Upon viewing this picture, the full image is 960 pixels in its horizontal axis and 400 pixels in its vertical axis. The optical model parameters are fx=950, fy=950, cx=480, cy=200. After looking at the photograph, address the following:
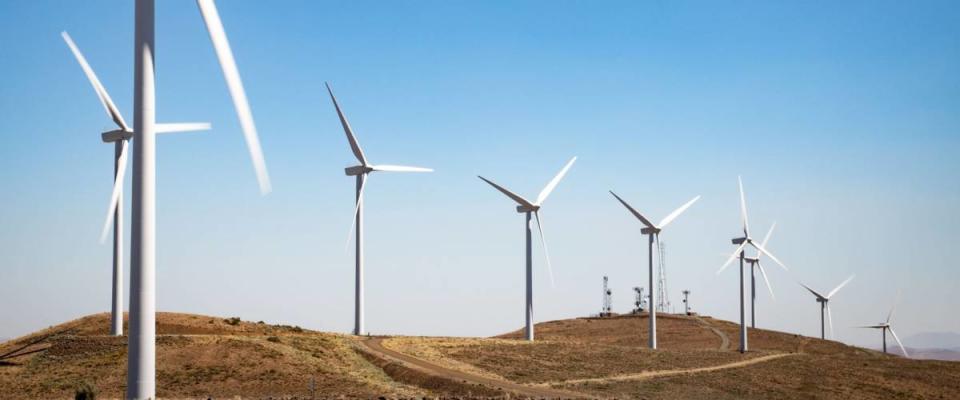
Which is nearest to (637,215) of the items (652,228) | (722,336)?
(652,228)

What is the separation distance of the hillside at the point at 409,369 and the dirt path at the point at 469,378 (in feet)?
0.62

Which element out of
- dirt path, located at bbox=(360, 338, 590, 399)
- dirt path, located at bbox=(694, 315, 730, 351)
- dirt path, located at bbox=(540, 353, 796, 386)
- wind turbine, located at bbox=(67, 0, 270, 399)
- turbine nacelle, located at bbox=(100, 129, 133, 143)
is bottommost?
dirt path, located at bbox=(694, 315, 730, 351)

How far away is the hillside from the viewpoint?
225 feet

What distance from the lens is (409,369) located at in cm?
7325

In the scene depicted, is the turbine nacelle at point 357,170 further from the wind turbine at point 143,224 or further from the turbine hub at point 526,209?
the wind turbine at point 143,224

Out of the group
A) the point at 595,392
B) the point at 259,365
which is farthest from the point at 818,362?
the point at 259,365

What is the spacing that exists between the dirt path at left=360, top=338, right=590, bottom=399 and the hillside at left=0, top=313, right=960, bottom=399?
0.62 feet

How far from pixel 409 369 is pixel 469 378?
17.0ft

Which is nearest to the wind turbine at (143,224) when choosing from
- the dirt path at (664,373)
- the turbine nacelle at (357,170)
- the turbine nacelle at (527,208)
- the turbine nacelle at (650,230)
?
the dirt path at (664,373)

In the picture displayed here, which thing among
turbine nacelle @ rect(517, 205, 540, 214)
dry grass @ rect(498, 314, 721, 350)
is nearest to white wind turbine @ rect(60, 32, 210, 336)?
turbine nacelle @ rect(517, 205, 540, 214)

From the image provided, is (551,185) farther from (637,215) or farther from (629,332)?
(629,332)

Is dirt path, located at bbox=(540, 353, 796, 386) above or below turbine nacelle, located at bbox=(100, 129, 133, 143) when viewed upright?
below

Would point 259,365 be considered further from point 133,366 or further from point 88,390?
point 133,366

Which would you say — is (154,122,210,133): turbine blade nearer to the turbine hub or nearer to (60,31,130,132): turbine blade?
(60,31,130,132): turbine blade
